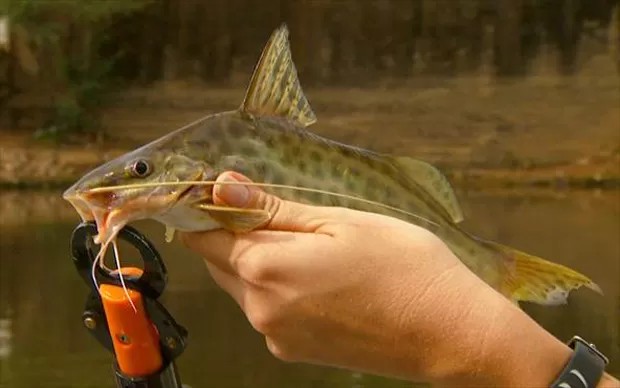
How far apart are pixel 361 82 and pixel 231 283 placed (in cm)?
946

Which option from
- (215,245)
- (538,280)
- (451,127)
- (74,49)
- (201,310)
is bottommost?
(451,127)

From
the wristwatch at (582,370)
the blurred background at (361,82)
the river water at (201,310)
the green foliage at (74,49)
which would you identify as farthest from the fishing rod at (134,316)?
the green foliage at (74,49)

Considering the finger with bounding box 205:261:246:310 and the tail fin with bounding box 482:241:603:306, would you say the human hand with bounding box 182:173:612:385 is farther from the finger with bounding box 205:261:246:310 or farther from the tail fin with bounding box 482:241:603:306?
the tail fin with bounding box 482:241:603:306

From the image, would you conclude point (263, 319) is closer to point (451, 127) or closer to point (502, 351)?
point (502, 351)

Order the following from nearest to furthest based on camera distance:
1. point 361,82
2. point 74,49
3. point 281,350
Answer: point 281,350 < point 361,82 < point 74,49

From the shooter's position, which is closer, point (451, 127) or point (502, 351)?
point (502, 351)

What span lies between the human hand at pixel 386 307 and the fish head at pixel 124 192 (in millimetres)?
138

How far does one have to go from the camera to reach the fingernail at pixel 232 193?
1145 mm

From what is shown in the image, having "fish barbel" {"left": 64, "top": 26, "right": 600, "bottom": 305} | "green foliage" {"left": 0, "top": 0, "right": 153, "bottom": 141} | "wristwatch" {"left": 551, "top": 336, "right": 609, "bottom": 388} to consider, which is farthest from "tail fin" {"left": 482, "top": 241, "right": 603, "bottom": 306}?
"green foliage" {"left": 0, "top": 0, "right": 153, "bottom": 141}

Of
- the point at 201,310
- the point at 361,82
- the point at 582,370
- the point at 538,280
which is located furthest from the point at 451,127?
the point at 582,370

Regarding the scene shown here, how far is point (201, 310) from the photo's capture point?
4539 millimetres

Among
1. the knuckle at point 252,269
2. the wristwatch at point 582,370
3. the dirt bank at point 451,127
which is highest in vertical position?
the knuckle at point 252,269

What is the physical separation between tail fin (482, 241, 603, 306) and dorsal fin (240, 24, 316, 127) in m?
0.33

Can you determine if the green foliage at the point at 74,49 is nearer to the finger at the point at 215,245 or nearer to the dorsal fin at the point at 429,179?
the dorsal fin at the point at 429,179
